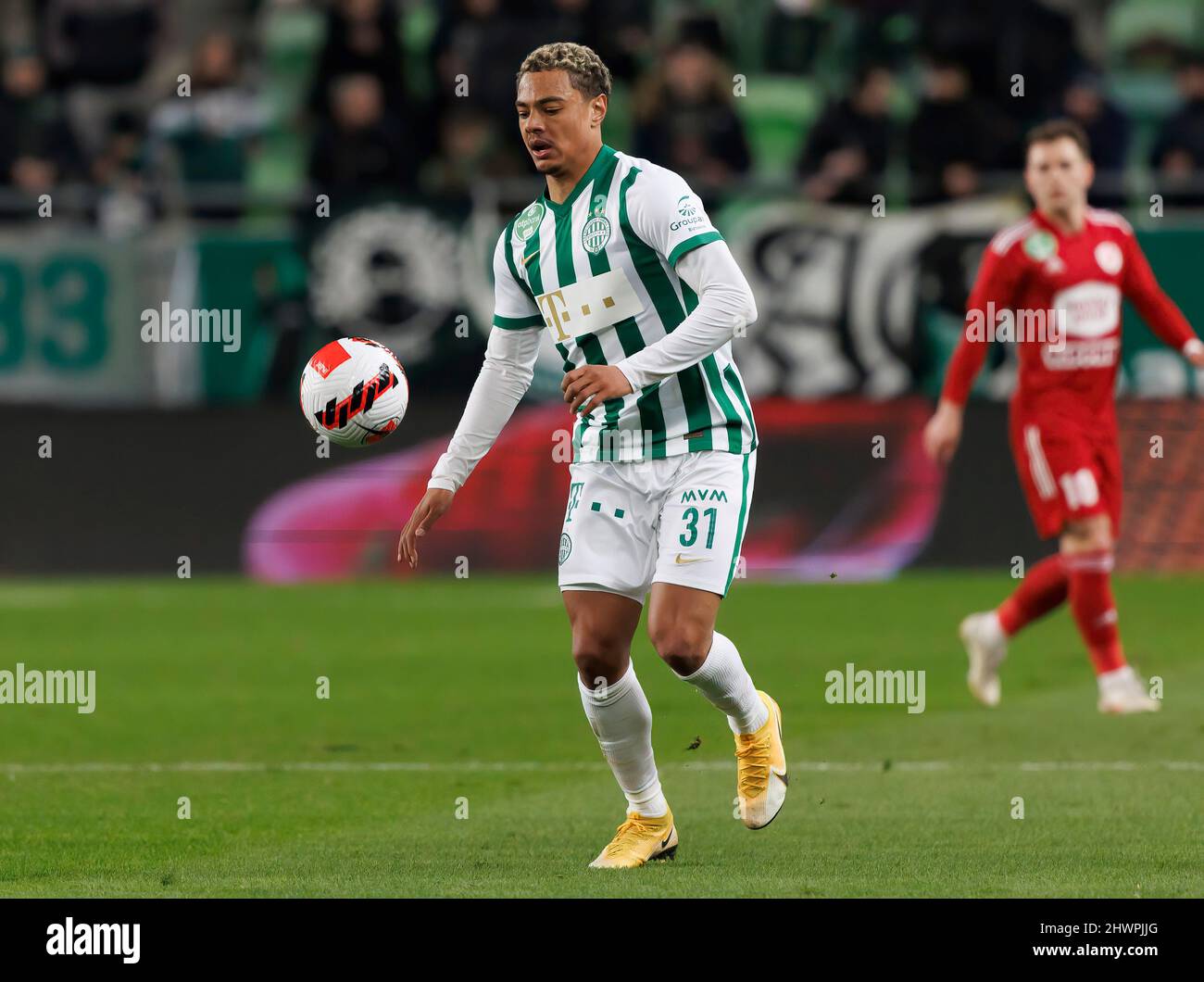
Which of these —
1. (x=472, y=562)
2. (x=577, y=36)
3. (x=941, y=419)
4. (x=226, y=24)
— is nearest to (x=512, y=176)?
(x=577, y=36)

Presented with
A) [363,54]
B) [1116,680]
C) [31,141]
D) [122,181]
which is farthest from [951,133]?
[1116,680]

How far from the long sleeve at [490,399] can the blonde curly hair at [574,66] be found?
0.83 meters

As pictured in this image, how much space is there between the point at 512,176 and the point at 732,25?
350 centimetres

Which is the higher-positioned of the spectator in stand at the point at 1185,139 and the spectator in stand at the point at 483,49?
the spectator in stand at the point at 483,49

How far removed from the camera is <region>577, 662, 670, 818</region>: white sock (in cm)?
684

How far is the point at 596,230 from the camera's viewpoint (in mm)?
6711

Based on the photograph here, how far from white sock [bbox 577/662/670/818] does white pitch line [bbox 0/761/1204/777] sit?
1986 mm

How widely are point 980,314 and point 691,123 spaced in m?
7.35

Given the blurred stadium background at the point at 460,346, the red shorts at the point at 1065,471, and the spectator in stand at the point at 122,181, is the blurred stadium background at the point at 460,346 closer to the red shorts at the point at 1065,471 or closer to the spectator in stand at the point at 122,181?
the spectator in stand at the point at 122,181

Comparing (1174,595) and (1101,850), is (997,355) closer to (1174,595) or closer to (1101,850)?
(1174,595)

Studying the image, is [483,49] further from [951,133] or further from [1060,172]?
[1060,172]

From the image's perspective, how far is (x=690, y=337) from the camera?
21.1 ft

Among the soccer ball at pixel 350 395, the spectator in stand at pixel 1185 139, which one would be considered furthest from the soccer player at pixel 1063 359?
the spectator in stand at pixel 1185 139

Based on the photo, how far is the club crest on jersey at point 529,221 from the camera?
6.87 m
